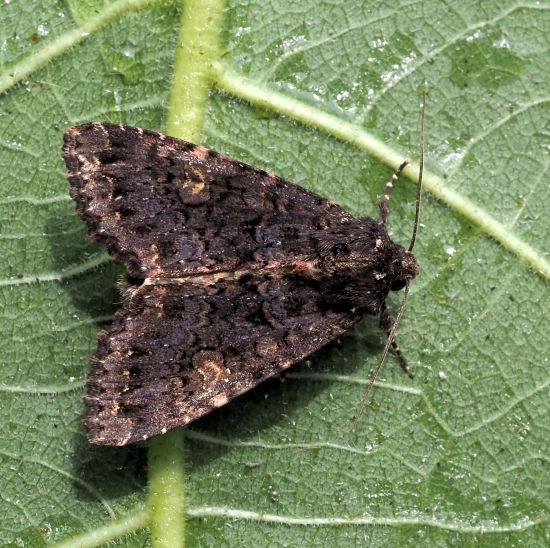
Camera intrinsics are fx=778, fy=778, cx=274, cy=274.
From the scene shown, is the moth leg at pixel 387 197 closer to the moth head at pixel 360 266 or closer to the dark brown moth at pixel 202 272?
the dark brown moth at pixel 202 272

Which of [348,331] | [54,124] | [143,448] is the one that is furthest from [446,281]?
[54,124]

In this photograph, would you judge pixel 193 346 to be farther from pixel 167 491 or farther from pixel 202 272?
pixel 167 491

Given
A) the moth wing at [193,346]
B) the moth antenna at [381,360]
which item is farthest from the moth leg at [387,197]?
the moth wing at [193,346]

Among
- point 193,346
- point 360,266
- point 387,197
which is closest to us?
point 193,346

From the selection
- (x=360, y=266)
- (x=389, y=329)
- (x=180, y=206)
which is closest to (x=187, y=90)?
(x=180, y=206)

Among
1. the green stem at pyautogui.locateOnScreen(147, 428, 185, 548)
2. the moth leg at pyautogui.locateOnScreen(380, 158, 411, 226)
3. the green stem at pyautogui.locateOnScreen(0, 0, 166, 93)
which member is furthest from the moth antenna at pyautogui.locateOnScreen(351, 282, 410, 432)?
the green stem at pyautogui.locateOnScreen(0, 0, 166, 93)

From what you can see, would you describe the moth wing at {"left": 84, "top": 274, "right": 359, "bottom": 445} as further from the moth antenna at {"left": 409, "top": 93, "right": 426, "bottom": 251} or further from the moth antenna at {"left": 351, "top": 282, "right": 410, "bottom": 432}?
the moth antenna at {"left": 409, "top": 93, "right": 426, "bottom": 251}

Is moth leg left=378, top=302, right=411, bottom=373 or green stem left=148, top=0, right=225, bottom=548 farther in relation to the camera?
moth leg left=378, top=302, right=411, bottom=373
